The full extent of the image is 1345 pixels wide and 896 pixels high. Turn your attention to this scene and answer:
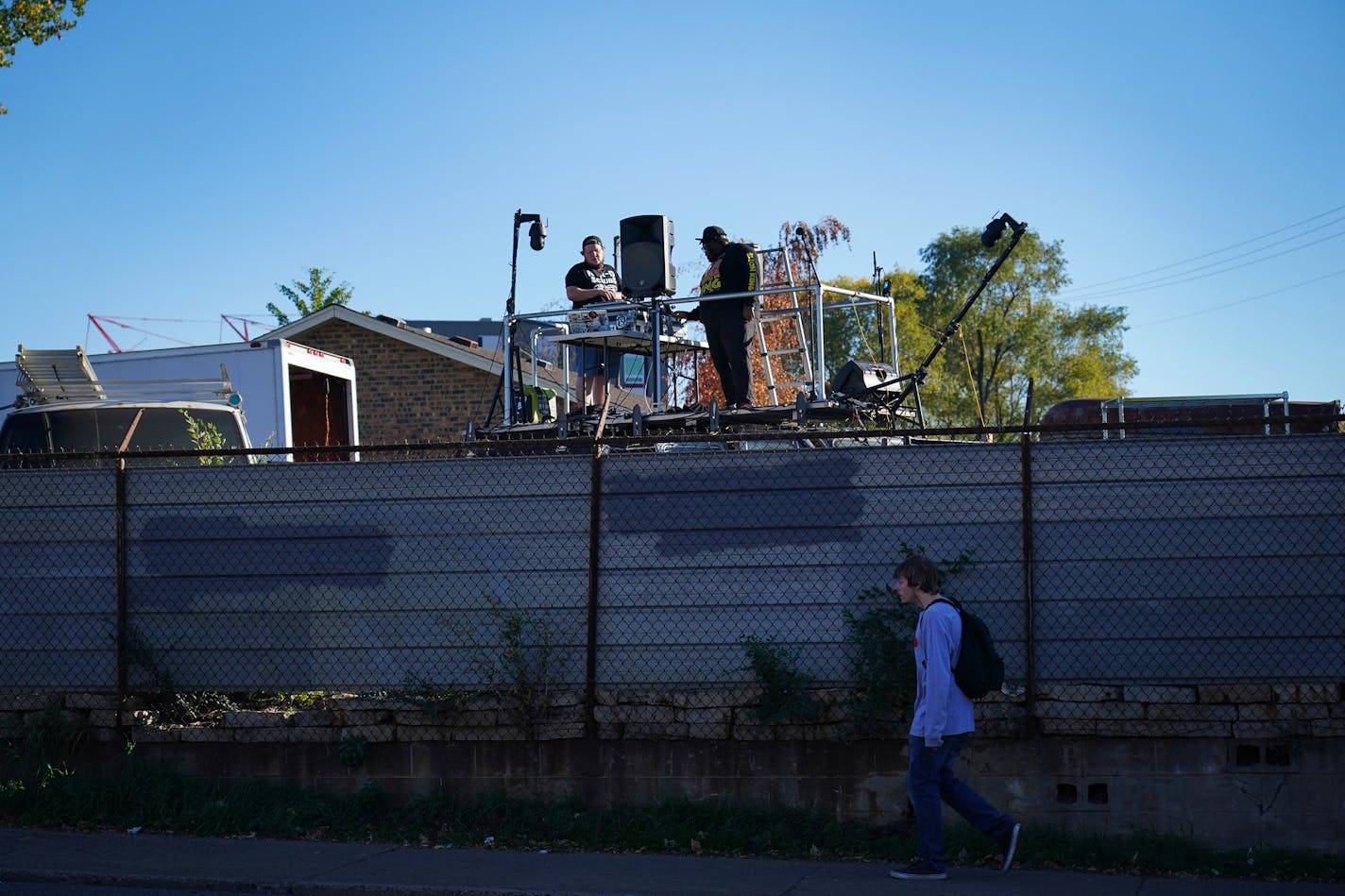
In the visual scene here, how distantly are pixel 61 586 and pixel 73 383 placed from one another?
4686 millimetres

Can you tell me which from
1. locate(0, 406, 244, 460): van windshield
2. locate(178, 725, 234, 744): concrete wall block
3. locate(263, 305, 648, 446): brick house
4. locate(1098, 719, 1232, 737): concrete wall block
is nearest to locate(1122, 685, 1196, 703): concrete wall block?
locate(1098, 719, 1232, 737): concrete wall block

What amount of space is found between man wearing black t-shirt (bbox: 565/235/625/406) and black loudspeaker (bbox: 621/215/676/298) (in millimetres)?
187

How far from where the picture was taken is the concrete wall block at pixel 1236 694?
23.8 feet

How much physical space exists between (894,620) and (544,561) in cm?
222

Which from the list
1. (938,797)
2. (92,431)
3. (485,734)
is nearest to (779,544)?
(938,797)

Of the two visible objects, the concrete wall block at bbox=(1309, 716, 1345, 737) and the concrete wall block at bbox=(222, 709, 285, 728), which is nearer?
the concrete wall block at bbox=(1309, 716, 1345, 737)

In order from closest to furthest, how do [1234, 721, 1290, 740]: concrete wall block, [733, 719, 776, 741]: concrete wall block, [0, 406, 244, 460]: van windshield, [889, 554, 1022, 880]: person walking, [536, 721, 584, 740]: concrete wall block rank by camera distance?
[889, 554, 1022, 880]: person walking, [1234, 721, 1290, 740]: concrete wall block, [733, 719, 776, 741]: concrete wall block, [536, 721, 584, 740]: concrete wall block, [0, 406, 244, 460]: van windshield

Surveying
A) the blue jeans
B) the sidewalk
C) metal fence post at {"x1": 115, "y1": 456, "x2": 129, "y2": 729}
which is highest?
metal fence post at {"x1": 115, "y1": 456, "x2": 129, "y2": 729}

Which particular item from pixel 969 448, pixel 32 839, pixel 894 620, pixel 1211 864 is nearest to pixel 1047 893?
pixel 1211 864

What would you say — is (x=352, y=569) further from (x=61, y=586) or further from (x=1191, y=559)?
(x=1191, y=559)

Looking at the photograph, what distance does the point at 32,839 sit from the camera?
7699 millimetres

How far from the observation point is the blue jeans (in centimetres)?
655

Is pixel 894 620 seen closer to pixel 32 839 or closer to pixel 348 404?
pixel 32 839

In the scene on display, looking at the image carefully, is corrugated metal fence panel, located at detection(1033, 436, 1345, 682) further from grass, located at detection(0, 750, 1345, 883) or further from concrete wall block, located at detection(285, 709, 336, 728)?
concrete wall block, located at detection(285, 709, 336, 728)
